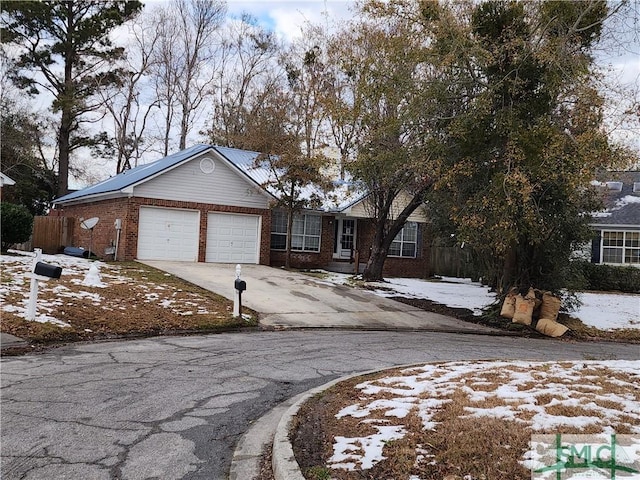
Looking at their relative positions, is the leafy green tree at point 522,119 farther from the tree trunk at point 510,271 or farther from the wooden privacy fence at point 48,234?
the wooden privacy fence at point 48,234

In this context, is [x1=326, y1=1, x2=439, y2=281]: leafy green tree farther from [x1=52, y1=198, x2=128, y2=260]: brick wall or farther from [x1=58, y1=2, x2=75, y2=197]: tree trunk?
[x1=58, y1=2, x2=75, y2=197]: tree trunk

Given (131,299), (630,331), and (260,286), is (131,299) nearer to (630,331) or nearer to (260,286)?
(260,286)

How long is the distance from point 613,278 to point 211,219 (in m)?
18.6

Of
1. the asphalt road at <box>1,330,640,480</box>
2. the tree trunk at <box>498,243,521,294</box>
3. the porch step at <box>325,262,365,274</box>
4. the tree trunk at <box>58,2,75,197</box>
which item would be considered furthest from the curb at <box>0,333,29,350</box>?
the tree trunk at <box>58,2,75,197</box>

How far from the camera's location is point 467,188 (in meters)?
14.3

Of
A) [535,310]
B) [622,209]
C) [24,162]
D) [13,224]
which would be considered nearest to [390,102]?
[535,310]

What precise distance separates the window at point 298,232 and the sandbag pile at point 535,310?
1218cm

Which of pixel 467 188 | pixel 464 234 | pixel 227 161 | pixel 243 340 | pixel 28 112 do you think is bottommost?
pixel 243 340

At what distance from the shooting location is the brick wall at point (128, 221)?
21500 mm

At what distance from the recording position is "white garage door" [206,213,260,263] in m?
23.5

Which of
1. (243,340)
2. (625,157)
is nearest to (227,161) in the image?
(243,340)

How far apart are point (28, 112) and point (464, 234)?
106 ft

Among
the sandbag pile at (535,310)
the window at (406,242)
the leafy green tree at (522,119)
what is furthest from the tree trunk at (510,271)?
the window at (406,242)

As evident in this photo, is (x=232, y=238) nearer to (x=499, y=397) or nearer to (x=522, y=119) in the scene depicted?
(x=522, y=119)
